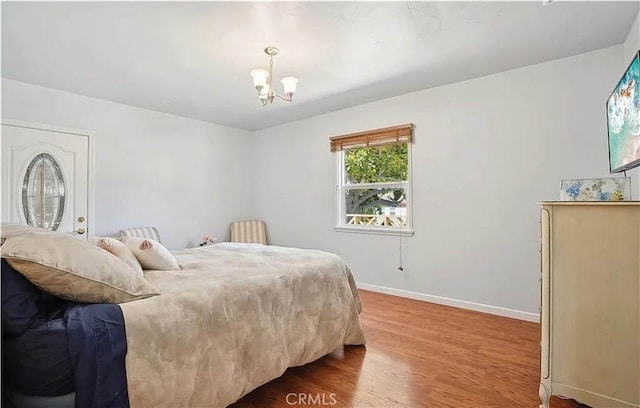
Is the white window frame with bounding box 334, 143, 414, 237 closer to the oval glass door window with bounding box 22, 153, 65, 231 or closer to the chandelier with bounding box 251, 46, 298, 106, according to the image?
the chandelier with bounding box 251, 46, 298, 106

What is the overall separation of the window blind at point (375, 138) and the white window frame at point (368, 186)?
0.35 feet

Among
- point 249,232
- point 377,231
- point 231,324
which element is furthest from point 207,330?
point 249,232

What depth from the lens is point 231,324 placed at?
1665mm

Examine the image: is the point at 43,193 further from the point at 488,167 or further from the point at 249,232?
the point at 488,167

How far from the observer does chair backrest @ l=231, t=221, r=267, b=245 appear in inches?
200

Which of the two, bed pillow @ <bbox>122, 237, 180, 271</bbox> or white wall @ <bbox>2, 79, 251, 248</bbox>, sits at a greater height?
white wall @ <bbox>2, 79, 251, 248</bbox>

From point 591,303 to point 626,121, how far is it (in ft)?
3.49

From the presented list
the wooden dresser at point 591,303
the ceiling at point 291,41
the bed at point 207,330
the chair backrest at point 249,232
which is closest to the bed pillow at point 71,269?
the bed at point 207,330

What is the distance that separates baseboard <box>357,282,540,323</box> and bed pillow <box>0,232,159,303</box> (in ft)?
9.78

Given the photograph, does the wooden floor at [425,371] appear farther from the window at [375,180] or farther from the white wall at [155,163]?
the white wall at [155,163]

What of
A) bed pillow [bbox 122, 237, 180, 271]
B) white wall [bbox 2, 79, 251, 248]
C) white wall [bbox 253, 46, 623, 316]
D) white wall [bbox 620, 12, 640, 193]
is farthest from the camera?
white wall [bbox 2, 79, 251, 248]

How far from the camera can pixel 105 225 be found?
12.5 ft

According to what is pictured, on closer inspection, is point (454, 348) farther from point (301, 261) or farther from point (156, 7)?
point (156, 7)

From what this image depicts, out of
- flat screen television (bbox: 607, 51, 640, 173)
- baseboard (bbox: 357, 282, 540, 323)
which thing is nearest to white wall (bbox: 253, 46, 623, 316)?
baseboard (bbox: 357, 282, 540, 323)
